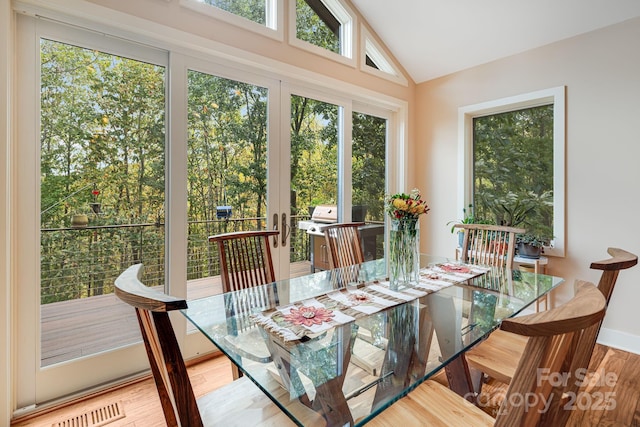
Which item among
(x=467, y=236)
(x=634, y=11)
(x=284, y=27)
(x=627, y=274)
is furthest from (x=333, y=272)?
(x=634, y=11)

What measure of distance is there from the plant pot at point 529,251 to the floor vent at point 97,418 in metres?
3.27

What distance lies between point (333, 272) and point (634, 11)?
3.14m

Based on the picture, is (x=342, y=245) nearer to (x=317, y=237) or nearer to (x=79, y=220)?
(x=317, y=237)

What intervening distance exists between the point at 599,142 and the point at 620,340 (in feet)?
5.45

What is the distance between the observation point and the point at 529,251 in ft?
9.32

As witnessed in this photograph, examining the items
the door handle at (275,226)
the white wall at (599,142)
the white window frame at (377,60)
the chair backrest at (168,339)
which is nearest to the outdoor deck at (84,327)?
the door handle at (275,226)

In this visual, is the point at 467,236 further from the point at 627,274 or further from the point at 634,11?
the point at 634,11

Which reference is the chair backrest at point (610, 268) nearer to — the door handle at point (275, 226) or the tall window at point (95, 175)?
the door handle at point (275, 226)

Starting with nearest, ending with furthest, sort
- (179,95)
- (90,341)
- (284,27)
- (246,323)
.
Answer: (246,323), (90,341), (179,95), (284,27)

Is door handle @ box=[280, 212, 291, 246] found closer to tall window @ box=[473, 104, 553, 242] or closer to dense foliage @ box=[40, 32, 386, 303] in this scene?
dense foliage @ box=[40, 32, 386, 303]

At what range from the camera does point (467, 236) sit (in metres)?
2.53

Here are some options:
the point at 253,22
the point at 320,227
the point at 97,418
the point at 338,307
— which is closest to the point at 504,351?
the point at 338,307

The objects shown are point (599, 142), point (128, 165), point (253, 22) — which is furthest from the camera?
point (599, 142)

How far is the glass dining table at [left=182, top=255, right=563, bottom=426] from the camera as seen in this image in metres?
0.94
